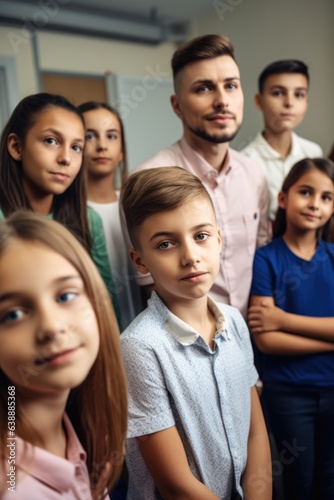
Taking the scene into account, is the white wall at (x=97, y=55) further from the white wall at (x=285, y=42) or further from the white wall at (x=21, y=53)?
the white wall at (x=285, y=42)

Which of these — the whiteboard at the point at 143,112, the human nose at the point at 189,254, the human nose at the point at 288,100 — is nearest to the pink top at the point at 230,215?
the human nose at the point at 189,254

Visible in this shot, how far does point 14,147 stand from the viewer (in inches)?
30.0

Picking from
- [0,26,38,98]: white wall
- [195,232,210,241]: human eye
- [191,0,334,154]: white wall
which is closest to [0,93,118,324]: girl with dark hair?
[195,232,210,241]: human eye

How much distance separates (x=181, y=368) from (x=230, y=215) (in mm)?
486

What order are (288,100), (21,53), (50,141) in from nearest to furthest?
(50,141)
(288,100)
(21,53)

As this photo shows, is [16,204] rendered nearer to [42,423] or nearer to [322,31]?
[42,423]

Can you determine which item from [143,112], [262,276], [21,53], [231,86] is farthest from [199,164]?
[143,112]

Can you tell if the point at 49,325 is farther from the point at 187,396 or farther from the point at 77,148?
the point at 77,148

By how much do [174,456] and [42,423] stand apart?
0.77 feet

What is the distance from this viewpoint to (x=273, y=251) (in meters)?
1.05

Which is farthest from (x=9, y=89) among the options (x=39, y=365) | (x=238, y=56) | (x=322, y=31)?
(x=39, y=365)

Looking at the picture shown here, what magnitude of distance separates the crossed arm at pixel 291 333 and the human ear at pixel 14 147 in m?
0.57

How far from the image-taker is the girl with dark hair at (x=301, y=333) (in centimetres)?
97

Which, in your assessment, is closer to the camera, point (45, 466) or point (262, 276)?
point (45, 466)
